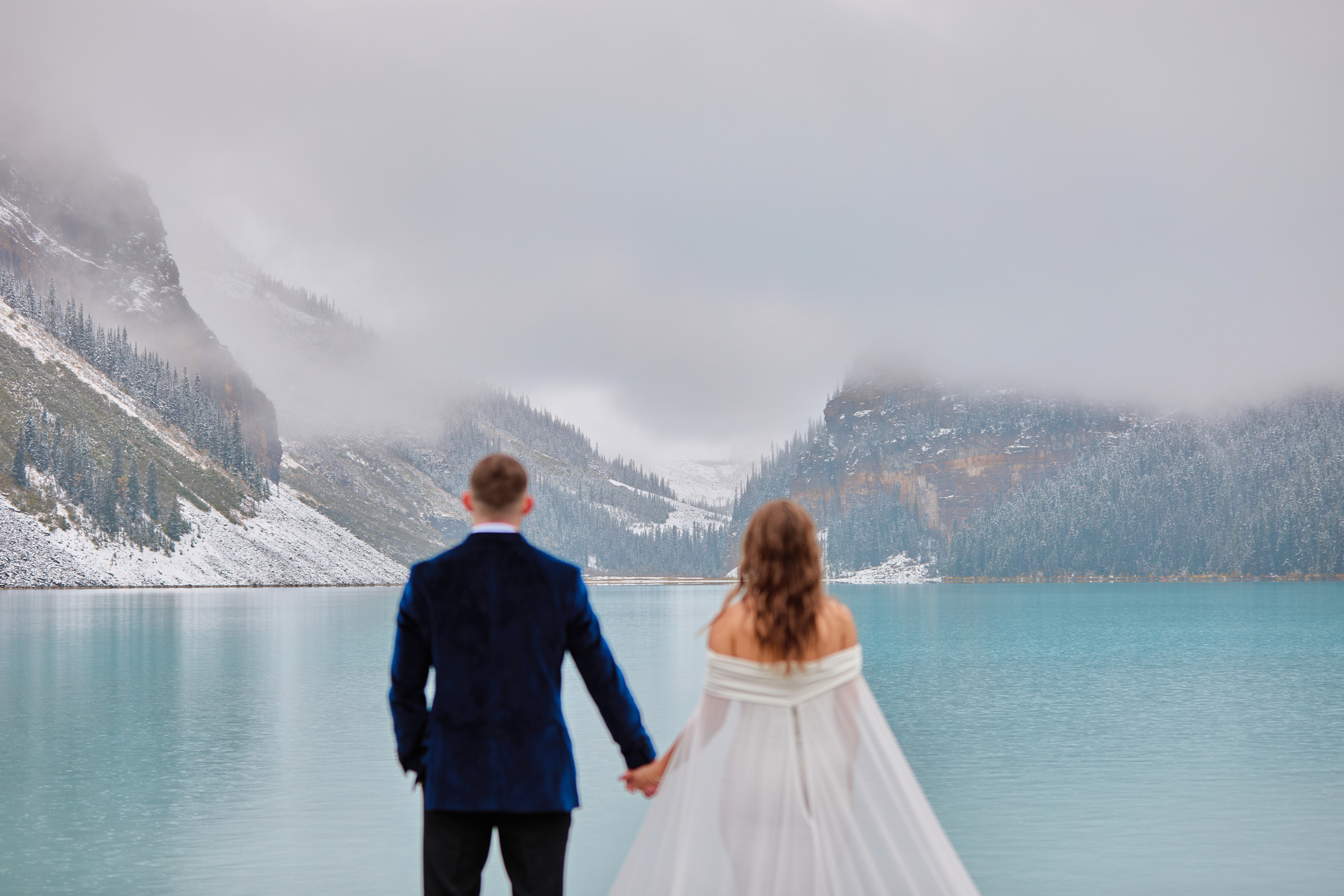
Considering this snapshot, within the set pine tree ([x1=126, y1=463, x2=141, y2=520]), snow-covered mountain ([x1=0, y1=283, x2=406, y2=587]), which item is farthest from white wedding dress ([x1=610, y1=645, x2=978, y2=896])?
pine tree ([x1=126, y1=463, x2=141, y2=520])

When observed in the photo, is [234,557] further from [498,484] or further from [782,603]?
[782,603]

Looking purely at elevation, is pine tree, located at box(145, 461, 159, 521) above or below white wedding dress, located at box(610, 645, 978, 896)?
above

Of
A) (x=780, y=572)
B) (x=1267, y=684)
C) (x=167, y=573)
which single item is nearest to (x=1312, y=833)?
(x=780, y=572)

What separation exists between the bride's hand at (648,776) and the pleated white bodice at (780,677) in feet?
2.41

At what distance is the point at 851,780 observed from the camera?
5.23 m

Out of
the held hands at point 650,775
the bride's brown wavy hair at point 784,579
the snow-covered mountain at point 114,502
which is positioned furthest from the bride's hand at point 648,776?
the snow-covered mountain at point 114,502

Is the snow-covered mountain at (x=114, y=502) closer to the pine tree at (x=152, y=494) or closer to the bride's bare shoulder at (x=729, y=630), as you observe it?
the pine tree at (x=152, y=494)

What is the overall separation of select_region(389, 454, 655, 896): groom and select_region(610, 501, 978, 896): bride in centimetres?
60

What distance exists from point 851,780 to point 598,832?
10986mm

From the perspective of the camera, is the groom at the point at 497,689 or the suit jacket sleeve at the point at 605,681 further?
the suit jacket sleeve at the point at 605,681

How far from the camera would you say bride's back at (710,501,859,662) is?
4652 millimetres

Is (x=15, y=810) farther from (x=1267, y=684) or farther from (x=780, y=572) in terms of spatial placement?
(x=1267, y=684)

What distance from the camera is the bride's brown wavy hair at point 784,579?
4.65m

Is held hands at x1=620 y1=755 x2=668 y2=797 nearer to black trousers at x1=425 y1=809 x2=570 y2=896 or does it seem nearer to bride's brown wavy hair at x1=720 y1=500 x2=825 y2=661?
black trousers at x1=425 y1=809 x2=570 y2=896
